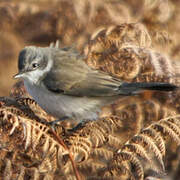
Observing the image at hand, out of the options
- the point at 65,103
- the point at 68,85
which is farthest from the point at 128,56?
the point at 65,103

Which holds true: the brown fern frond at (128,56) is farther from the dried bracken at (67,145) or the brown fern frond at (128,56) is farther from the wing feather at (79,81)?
the dried bracken at (67,145)

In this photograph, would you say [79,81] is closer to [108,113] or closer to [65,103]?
[65,103]

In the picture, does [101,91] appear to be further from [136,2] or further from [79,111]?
[136,2]

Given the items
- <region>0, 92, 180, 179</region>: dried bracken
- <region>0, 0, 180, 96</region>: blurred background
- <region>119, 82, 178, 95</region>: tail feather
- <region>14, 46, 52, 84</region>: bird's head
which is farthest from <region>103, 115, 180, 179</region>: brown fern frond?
<region>0, 0, 180, 96</region>: blurred background

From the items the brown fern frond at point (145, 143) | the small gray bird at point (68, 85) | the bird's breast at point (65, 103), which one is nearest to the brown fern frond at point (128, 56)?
the small gray bird at point (68, 85)

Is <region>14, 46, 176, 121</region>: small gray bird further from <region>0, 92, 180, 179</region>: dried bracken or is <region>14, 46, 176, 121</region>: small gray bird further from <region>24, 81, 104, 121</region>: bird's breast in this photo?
<region>0, 92, 180, 179</region>: dried bracken

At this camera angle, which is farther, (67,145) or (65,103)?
(65,103)

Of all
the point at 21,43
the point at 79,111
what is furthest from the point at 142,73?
the point at 21,43
